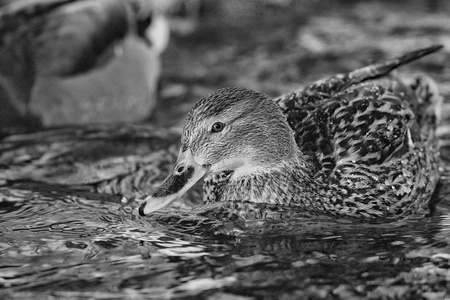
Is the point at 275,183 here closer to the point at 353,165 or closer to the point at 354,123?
the point at 353,165

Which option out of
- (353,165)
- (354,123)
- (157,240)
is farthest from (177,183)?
(354,123)

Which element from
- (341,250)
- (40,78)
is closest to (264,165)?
(341,250)

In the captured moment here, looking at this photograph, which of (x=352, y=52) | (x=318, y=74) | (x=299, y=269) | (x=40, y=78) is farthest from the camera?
(x=352, y=52)

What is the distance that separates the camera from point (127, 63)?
1030 centimetres

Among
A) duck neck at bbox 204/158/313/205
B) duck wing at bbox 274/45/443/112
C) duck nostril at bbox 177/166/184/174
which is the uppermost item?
duck wing at bbox 274/45/443/112

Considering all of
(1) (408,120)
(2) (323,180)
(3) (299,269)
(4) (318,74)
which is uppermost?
(4) (318,74)

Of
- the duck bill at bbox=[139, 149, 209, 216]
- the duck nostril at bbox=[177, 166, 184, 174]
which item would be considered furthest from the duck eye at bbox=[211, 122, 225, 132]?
the duck nostril at bbox=[177, 166, 184, 174]

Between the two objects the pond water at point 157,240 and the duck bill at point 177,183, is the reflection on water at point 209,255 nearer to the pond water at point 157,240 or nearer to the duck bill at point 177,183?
the pond water at point 157,240

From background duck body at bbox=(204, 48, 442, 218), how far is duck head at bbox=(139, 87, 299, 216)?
0.55 feet

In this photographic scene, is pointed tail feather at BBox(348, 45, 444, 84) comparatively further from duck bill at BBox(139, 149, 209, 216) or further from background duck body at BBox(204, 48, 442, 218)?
duck bill at BBox(139, 149, 209, 216)

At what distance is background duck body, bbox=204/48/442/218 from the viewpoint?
6227mm

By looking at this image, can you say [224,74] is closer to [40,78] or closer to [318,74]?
[318,74]

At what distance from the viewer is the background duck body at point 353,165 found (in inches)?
245

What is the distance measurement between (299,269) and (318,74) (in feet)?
18.9
